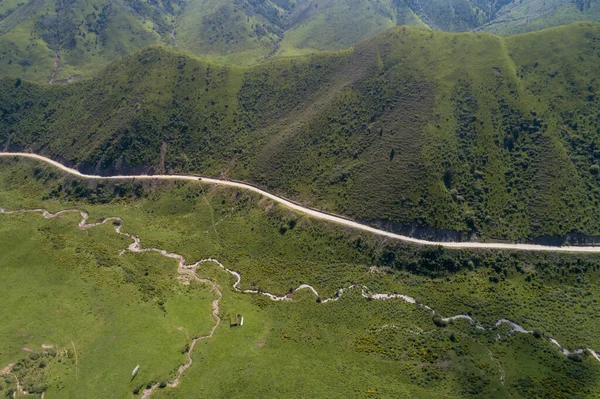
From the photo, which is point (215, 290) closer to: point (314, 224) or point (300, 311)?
point (300, 311)

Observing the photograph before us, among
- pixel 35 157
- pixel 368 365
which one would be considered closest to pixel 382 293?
pixel 368 365

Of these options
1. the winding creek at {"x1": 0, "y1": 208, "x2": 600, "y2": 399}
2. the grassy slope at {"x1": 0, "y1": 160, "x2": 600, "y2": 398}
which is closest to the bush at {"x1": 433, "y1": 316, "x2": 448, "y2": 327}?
the grassy slope at {"x1": 0, "y1": 160, "x2": 600, "y2": 398}

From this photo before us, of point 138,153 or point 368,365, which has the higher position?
point 138,153

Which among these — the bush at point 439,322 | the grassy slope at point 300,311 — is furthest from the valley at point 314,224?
the bush at point 439,322

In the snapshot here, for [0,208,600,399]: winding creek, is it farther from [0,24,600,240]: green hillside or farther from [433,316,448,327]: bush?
[0,24,600,240]: green hillside

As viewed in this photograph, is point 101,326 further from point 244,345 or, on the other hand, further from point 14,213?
point 14,213
